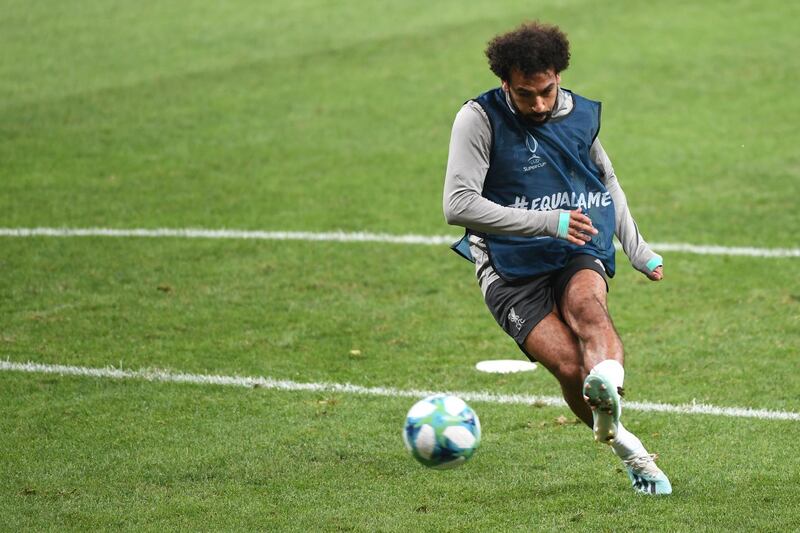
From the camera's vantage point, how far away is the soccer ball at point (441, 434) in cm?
668

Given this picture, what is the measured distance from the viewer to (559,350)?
705 cm

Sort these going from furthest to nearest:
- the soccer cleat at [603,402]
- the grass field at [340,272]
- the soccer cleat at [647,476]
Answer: the grass field at [340,272]
the soccer cleat at [647,476]
the soccer cleat at [603,402]

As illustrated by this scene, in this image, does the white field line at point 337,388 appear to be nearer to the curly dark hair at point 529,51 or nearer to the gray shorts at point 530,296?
the gray shorts at point 530,296

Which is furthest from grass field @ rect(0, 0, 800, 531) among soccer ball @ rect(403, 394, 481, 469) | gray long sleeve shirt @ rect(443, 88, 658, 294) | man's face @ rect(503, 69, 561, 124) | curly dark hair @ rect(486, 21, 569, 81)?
curly dark hair @ rect(486, 21, 569, 81)

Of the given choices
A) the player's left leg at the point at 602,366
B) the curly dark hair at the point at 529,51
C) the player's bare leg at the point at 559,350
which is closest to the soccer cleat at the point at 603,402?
the player's left leg at the point at 602,366

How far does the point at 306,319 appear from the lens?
11.4 meters

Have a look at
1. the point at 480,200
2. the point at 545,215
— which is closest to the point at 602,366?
the point at 545,215

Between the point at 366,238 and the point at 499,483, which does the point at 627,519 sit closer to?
the point at 499,483

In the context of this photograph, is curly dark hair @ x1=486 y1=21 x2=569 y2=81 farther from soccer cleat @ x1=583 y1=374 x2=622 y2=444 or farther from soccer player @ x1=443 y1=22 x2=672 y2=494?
soccer cleat @ x1=583 y1=374 x2=622 y2=444

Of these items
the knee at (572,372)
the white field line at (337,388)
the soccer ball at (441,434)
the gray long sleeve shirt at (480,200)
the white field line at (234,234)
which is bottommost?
the white field line at (234,234)

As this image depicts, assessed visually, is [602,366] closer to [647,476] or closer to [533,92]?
[647,476]

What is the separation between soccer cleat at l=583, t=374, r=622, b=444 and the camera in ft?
21.5

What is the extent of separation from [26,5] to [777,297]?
17578 mm

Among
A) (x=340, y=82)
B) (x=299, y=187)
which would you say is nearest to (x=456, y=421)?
(x=299, y=187)
